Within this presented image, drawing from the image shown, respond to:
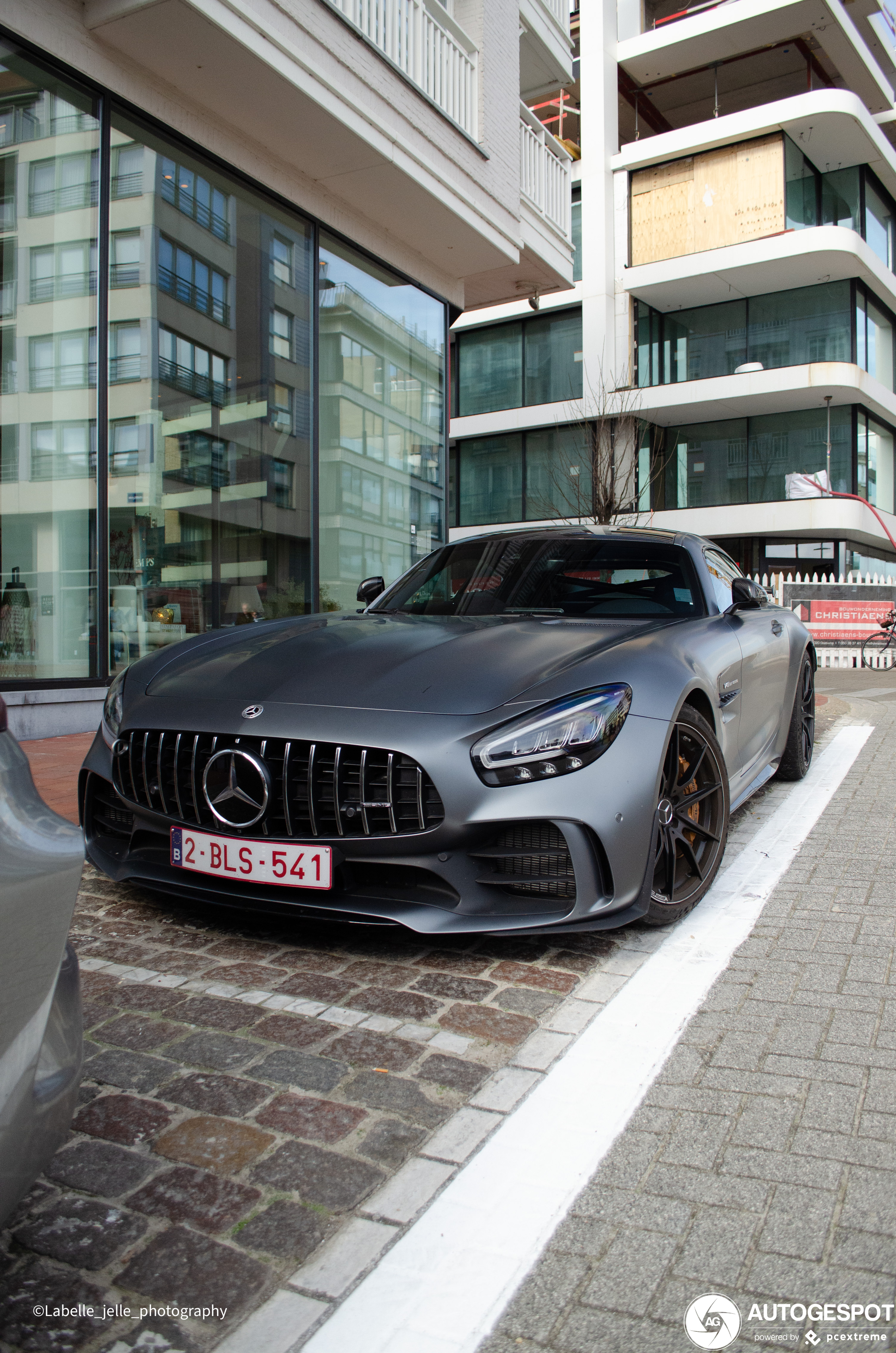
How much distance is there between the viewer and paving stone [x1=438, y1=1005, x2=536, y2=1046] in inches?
91.6

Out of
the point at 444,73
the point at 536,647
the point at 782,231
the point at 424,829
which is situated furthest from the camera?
the point at 782,231

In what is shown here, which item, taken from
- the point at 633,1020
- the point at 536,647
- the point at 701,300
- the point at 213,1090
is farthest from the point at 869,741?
the point at 701,300

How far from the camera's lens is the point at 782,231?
21438 millimetres

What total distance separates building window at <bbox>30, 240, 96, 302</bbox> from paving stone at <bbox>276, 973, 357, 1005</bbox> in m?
5.99

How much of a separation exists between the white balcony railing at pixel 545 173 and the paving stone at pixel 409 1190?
11433 millimetres

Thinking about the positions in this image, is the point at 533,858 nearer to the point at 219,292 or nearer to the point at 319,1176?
the point at 319,1176

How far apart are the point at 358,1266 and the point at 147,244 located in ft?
25.8

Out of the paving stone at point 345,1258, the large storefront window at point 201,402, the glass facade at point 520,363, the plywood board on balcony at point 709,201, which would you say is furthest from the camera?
the glass facade at point 520,363

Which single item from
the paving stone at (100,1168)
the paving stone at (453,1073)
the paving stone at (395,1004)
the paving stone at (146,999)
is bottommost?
the paving stone at (100,1168)

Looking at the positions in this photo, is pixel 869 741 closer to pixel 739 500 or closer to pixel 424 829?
pixel 424 829

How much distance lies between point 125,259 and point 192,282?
815 millimetres

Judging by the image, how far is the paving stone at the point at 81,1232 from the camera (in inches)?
60.4

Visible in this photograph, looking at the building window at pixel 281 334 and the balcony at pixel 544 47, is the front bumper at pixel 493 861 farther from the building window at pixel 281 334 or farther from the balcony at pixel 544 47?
the balcony at pixel 544 47

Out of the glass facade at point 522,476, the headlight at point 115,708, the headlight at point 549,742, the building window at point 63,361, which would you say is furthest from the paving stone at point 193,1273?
the glass facade at point 522,476
